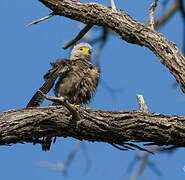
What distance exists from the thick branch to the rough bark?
27.8 inches

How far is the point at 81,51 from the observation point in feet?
19.0

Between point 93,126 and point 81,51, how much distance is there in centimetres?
231

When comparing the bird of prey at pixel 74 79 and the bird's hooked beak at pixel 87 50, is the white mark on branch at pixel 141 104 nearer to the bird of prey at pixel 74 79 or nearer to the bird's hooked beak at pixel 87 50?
the bird of prey at pixel 74 79

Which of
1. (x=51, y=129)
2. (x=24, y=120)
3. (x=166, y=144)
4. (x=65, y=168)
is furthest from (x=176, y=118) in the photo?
(x=65, y=168)

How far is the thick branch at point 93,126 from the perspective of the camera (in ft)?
12.1

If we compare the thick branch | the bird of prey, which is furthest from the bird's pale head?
the thick branch

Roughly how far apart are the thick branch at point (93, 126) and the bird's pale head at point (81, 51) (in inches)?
77.3

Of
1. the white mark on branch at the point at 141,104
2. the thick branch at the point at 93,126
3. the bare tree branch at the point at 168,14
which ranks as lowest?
the thick branch at the point at 93,126

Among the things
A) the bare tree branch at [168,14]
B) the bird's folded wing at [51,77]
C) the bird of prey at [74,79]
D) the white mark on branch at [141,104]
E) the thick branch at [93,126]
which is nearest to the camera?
the thick branch at [93,126]

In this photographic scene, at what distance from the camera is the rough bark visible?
14.0 feet

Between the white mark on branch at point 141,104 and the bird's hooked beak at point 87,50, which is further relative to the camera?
the bird's hooked beak at point 87,50

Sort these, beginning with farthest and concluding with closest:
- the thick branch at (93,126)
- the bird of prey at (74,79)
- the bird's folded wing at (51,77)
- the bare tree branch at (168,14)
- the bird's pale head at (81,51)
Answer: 1. the bare tree branch at (168,14)
2. the bird's pale head at (81,51)
3. the bird of prey at (74,79)
4. the bird's folded wing at (51,77)
5. the thick branch at (93,126)

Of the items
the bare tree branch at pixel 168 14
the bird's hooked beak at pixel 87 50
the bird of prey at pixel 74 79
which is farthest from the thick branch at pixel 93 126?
the bare tree branch at pixel 168 14

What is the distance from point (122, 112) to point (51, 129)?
86 centimetres
